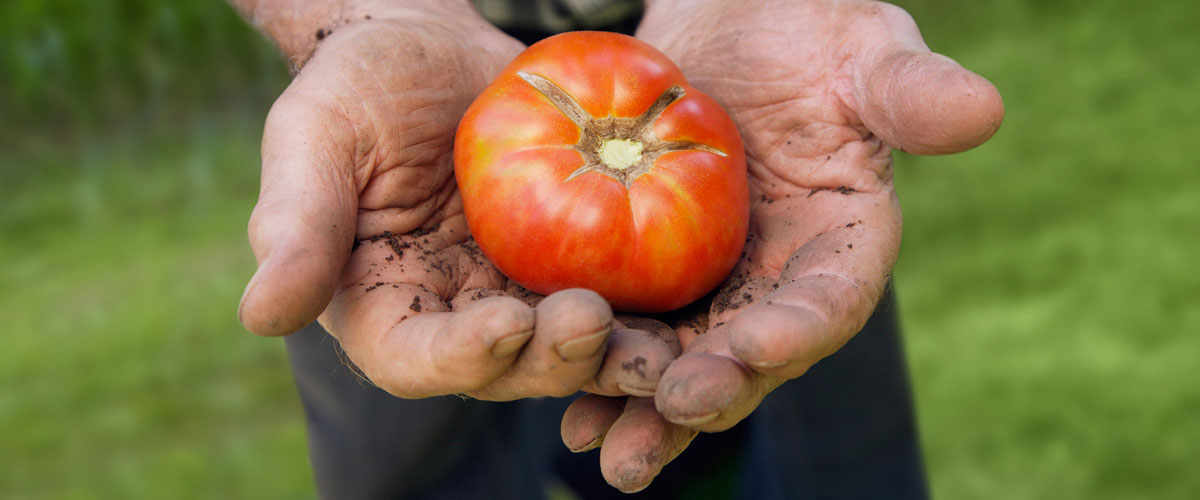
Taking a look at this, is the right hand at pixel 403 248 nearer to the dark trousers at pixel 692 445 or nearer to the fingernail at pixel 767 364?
the fingernail at pixel 767 364

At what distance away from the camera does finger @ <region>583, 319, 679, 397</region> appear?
4.72 ft

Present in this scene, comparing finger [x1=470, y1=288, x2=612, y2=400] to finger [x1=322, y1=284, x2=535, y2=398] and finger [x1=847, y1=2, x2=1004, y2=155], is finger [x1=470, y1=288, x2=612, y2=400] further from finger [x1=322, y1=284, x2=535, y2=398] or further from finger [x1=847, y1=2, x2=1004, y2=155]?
finger [x1=847, y1=2, x2=1004, y2=155]

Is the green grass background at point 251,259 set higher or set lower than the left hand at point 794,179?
lower

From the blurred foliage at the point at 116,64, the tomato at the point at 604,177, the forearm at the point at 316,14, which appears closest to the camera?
the tomato at the point at 604,177

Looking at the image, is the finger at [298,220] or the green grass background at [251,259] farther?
the green grass background at [251,259]

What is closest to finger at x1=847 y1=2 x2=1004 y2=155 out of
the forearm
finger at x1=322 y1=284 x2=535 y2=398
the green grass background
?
finger at x1=322 y1=284 x2=535 y2=398

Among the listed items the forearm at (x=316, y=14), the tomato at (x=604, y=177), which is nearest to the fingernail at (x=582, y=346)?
the tomato at (x=604, y=177)

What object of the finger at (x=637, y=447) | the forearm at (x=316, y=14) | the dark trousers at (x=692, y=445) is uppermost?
the forearm at (x=316, y=14)

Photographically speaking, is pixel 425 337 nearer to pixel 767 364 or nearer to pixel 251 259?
pixel 767 364

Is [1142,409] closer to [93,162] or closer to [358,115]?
[358,115]

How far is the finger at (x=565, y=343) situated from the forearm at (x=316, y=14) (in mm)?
1146

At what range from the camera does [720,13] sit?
2350 mm

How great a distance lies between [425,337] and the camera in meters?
1.44

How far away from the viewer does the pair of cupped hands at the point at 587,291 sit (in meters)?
1.38
